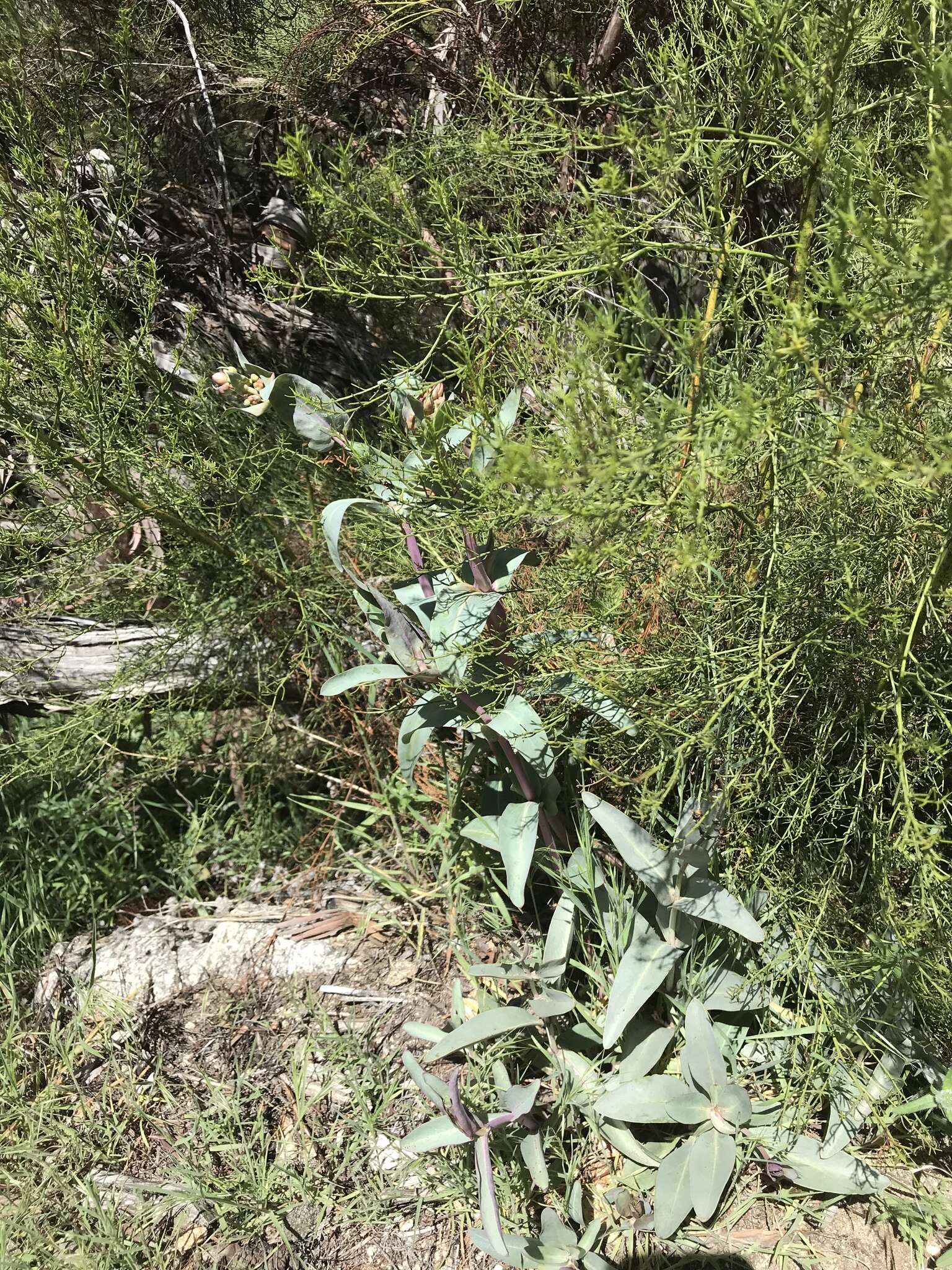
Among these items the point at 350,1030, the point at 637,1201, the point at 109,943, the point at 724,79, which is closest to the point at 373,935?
the point at 350,1030

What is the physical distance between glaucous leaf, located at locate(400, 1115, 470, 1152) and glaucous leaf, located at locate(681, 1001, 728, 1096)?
404 millimetres

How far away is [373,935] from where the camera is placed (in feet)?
6.99

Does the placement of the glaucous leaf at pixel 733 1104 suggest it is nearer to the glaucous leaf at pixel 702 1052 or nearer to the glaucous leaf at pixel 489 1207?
the glaucous leaf at pixel 702 1052

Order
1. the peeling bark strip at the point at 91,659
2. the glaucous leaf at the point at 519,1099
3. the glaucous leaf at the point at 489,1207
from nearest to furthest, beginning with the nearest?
the glaucous leaf at the point at 489,1207, the glaucous leaf at the point at 519,1099, the peeling bark strip at the point at 91,659

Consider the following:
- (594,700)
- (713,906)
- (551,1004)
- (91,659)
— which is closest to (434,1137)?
(551,1004)

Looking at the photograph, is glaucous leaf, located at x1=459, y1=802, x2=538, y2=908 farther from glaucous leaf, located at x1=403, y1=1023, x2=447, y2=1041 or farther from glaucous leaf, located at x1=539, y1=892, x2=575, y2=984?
glaucous leaf, located at x1=403, y1=1023, x2=447, y2=1041

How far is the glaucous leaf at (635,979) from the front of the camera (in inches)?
60.1

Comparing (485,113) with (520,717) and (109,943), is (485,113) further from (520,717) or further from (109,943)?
(109,943)

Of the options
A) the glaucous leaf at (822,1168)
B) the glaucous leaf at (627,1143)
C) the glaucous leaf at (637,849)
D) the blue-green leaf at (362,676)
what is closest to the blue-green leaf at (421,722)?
the blue-green leaf at (362,676)

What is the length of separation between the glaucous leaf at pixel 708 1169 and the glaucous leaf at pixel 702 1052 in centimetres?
8

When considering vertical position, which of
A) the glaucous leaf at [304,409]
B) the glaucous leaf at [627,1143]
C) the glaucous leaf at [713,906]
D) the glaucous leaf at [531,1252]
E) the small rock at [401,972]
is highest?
the glaucous leaf at [304,409]

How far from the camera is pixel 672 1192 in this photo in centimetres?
145

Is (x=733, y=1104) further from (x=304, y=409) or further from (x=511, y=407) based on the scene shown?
(x=304, y=409)

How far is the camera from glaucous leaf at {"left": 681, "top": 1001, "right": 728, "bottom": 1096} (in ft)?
4.81
